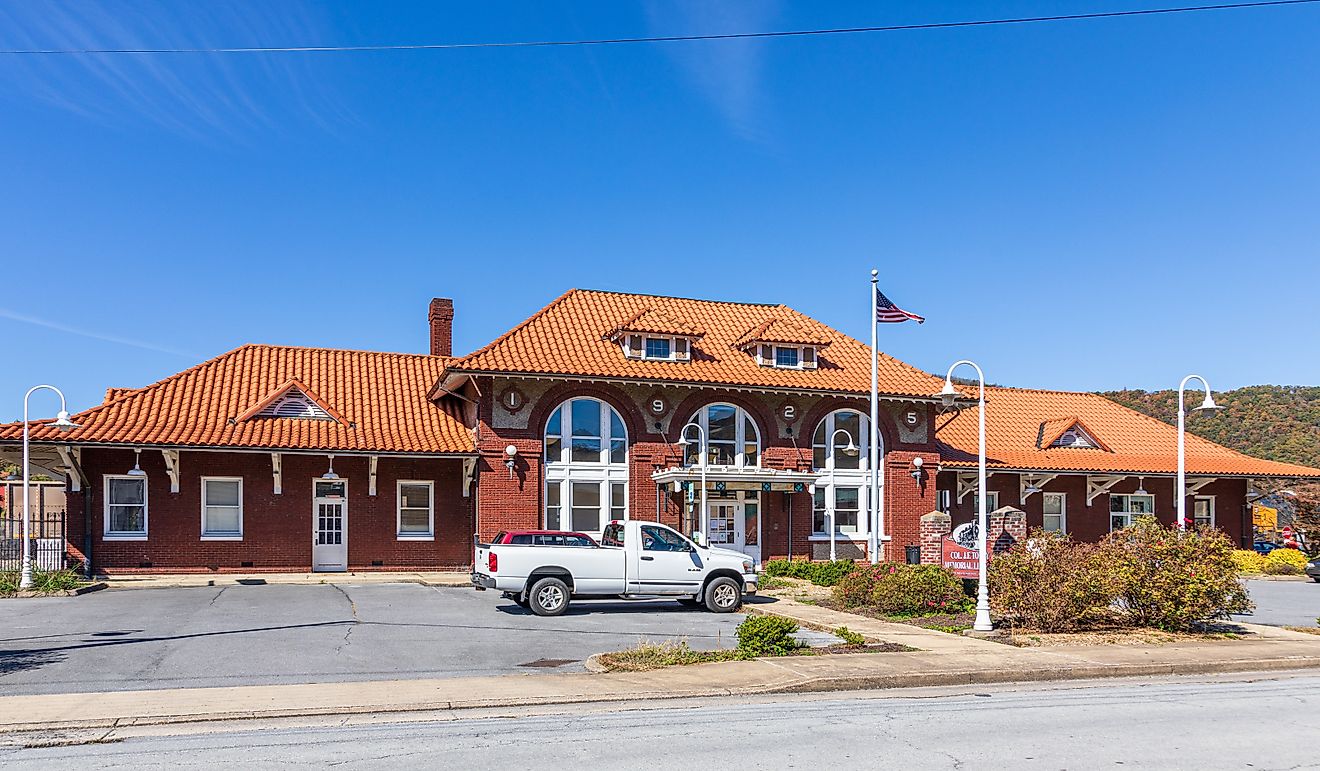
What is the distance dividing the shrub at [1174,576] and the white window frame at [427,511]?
18.4 m

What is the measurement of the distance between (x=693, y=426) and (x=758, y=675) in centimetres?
1823

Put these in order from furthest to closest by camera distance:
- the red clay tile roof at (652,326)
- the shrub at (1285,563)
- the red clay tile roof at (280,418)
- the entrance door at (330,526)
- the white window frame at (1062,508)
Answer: the white window frame at (1062,508), the shrub at (1285,563), the red clay tile roof at (652,326), the entrance door at (330,526), the red clay tile roof at (280,418)

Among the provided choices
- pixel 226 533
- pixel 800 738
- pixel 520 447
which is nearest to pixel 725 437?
pixel 520 447

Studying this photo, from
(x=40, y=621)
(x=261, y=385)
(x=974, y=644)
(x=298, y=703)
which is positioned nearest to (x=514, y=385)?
(x=261, y=385)

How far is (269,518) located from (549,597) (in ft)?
40.8

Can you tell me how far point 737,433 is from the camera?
1275 inches

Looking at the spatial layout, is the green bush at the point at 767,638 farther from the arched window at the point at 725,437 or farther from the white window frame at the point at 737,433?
the arched window at the point at 725,437

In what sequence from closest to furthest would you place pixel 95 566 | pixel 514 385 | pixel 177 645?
pixel 177 645 < pixel 95 566 < pixel 514 385

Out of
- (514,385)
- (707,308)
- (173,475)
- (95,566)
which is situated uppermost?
(707,308)

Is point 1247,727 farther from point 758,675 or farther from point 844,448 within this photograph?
point 844,448

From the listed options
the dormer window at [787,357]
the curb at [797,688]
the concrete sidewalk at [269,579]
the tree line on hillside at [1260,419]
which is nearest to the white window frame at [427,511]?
the concrete sidewalk at [269,579]

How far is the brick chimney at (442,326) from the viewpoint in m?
37.0

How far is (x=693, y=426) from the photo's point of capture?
31750 mm

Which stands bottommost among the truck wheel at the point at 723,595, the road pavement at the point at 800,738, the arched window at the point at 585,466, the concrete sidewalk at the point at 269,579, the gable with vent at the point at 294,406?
the concrete sidewalk at the point at 269,579
